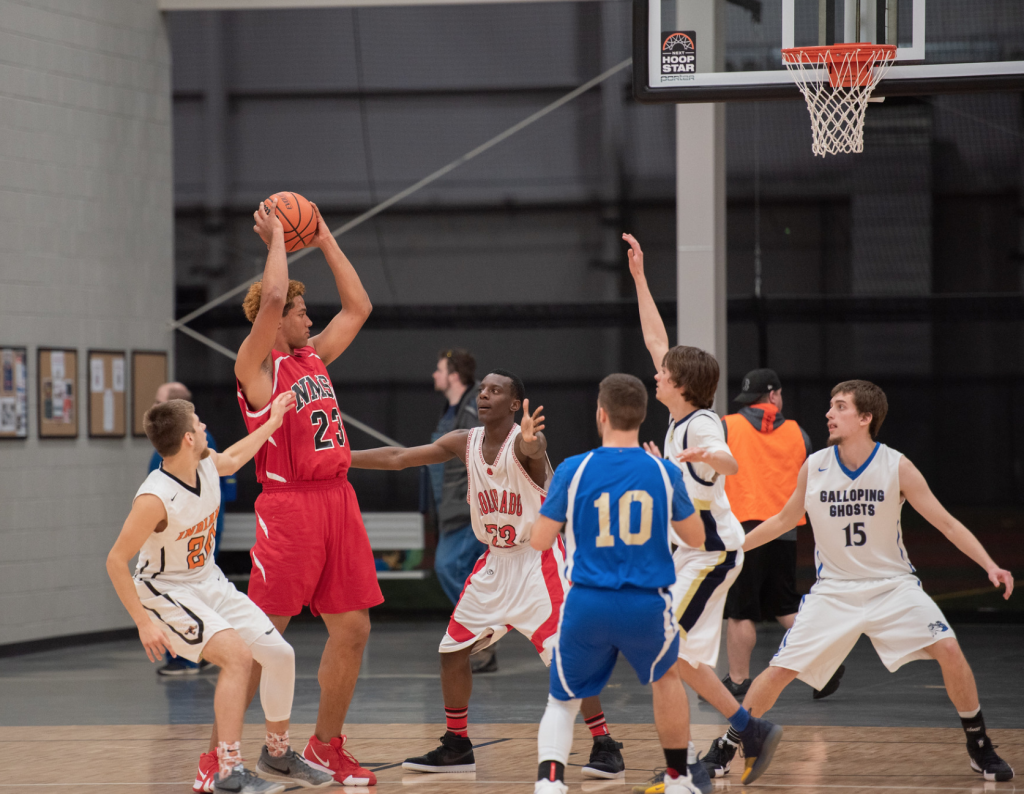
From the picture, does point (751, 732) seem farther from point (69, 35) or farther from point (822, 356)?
point (69, 35)

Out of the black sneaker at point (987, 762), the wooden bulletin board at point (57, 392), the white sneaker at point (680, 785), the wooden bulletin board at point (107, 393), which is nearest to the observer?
the white sneaker at point (680, 785)

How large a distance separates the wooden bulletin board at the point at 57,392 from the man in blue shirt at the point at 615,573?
236 inches

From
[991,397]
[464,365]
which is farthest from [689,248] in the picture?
[991,397]

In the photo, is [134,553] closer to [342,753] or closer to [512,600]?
[342,753]

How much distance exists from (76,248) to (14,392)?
123 cm

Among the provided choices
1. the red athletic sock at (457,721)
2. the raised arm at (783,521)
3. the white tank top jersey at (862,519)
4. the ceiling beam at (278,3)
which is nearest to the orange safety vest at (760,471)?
the raised arm at (783,521)

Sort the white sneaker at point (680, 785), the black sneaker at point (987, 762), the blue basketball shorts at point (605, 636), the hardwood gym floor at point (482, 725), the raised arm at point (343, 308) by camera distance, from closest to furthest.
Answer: the blue basketball shorts at point (605, 636) → the white sneaker at point (680, 785) → the black sneaker at point (987, 762) → the hardwood gym floor at point (482, 725) → the raised arm at point (343, 308)

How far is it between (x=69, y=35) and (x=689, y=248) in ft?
15.9

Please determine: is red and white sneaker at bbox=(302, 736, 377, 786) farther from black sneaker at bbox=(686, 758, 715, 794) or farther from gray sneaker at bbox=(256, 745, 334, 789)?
black sneaker at bbox=(686, 758, 715, 794)

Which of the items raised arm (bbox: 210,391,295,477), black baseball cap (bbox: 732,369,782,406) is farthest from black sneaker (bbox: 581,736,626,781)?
black baseball cap (bbox: 732,369,782,406)

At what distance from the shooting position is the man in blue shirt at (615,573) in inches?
171

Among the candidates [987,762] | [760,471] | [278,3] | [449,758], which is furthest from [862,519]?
[278,3]

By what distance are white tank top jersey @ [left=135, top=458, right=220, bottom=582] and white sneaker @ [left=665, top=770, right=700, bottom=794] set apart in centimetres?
189

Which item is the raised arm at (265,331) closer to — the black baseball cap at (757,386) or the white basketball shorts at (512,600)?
the white basketball shorts at (512,600)
